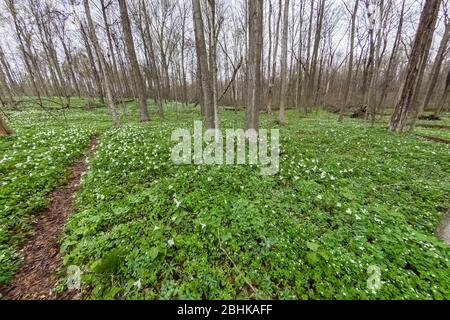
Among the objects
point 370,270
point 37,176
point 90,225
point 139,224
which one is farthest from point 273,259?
point 37,176

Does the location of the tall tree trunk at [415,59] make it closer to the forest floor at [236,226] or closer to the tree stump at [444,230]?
the forest floor at [236,226]

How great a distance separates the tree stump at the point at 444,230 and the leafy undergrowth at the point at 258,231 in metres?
0.17

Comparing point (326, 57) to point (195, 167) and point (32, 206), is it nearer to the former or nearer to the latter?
point (195, 167)

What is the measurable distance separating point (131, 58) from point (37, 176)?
1087 cm

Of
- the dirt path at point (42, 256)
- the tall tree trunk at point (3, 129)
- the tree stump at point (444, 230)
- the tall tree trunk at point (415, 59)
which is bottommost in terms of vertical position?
the dirt path at point (42, 256)

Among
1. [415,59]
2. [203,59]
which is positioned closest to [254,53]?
[203,59]

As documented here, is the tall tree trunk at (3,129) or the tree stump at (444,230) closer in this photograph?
the tree stump at (444,230)

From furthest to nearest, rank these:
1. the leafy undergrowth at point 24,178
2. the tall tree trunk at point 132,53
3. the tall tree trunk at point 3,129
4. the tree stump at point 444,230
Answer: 1. the tall tree trunk at point 132,53
2. the tall tree trunk at point 3,129
3. the leafy undergrowth at point 24,178
4. the tree stump at point 444,230

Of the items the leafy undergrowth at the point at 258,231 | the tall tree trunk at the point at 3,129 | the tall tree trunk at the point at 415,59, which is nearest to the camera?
the leafy undergrowth at the point at 258,231

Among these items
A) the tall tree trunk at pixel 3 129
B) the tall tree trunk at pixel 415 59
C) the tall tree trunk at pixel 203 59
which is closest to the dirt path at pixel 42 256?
the tall tree trunk at pixel 3 129

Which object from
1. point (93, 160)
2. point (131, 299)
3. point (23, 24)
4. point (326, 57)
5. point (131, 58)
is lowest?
point (131, 299)

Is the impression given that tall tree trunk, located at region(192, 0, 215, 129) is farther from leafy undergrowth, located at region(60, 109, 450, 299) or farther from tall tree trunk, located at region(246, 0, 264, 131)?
leafy undergrowth, located at region(60, 109, 450, 299)

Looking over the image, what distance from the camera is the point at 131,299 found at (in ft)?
7.61

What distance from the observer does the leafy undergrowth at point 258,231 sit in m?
2.44
